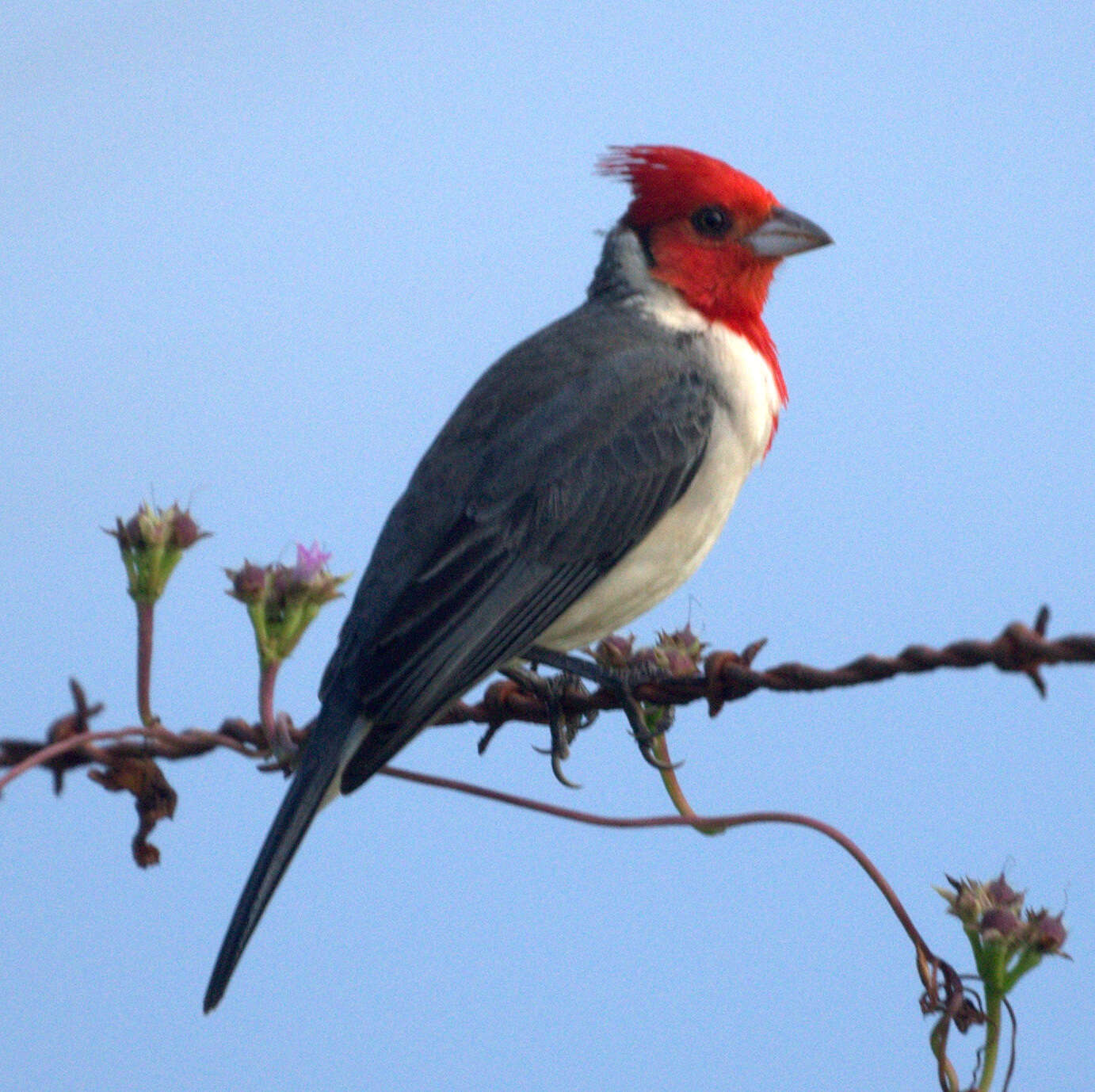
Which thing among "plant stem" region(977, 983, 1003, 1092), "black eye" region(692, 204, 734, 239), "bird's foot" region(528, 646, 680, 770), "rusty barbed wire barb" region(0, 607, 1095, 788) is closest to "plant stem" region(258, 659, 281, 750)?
"rusty barbed wire barb" region(0, 607, 1095, 788)

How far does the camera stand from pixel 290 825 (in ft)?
11.5

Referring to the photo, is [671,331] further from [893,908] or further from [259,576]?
[893,908]

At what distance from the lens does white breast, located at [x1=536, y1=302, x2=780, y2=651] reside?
4.20 m

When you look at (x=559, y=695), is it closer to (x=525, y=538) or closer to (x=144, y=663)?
(x=525, y=538)

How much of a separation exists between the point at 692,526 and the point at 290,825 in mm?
1419

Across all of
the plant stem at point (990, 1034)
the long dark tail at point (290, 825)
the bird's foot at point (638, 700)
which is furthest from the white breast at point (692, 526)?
the plant stem at point (990, 1034)

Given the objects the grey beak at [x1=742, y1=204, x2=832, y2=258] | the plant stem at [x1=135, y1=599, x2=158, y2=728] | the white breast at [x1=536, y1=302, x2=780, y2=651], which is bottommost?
the plant stem at [x1=135, y1=599, x2=158, y2=728]

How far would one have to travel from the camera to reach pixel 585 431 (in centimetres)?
424

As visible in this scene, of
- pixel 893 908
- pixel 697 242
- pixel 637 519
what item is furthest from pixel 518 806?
pixel 697 242

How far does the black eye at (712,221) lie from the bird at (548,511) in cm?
19

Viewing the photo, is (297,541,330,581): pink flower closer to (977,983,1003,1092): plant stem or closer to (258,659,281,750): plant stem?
(258,659,281,750): plant stem

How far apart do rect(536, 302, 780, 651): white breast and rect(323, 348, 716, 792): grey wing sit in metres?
0.04

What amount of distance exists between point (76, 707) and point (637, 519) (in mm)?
1802

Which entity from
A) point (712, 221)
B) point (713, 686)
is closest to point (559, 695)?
point (713, 686)
